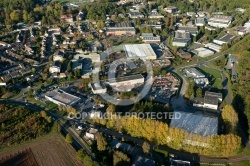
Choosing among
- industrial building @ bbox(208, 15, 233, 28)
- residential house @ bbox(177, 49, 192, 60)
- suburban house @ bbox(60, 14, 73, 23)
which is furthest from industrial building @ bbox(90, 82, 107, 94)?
industrial building @ bbox(208, 15, 233, 28)

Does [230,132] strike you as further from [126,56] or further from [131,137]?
[126,56]

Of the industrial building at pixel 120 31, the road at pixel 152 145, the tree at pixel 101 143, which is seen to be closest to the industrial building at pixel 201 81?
the road at pixel 152 145

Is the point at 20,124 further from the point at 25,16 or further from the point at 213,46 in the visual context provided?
the point at 25,16

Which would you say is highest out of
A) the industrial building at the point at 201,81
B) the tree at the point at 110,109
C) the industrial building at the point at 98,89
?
the industrial building at the point at 201,81

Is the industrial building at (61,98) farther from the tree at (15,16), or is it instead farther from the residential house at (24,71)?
the tree at (15,16)

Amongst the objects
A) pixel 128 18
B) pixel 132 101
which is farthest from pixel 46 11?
pixel 132 101

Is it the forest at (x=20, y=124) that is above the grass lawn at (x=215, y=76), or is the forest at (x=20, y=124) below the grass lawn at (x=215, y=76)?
below
